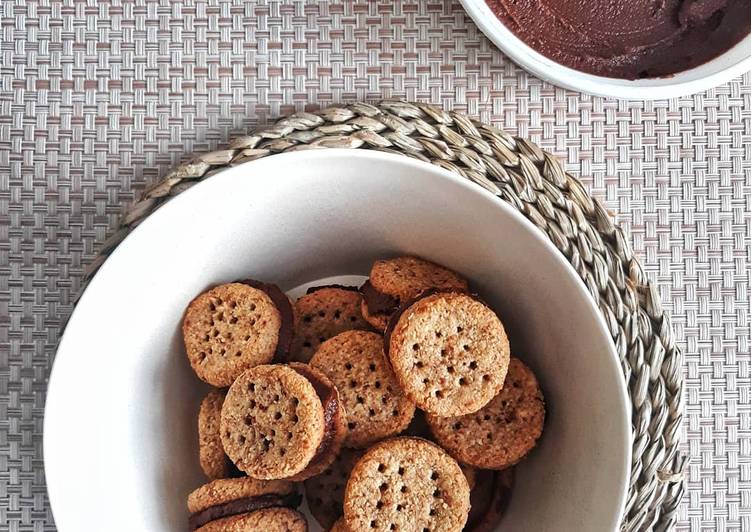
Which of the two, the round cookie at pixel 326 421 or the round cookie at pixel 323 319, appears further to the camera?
the round cookie at pixel 323 319

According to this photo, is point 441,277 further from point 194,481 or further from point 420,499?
point 194,481

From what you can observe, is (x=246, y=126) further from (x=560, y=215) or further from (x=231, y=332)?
(x=560, y=215)

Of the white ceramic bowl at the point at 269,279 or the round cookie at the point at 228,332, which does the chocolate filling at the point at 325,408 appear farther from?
the white ceramic bowl at the point at 269,279

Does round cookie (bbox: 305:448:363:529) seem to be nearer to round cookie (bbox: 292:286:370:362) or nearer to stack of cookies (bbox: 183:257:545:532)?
stack of cookies (bbox: 183:257:545:532)

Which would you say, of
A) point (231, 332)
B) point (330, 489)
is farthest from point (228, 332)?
point (330, 489)

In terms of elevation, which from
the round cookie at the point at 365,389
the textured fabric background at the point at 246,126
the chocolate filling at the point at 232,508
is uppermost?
the textured fabric background at the point at 246,126

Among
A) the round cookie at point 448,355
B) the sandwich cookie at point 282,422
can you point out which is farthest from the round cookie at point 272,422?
the round cookie at point 448,355
